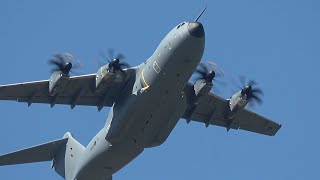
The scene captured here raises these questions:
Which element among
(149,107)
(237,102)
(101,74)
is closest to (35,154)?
Answer: (101,74)

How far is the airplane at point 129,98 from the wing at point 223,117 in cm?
5

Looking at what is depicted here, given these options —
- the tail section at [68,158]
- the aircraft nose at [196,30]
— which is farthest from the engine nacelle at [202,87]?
the tail section at [68,158]

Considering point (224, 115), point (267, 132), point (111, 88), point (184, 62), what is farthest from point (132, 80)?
point (267, 132)

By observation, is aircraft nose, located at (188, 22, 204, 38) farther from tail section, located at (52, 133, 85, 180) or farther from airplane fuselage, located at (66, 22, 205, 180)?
tail section, located at (52, 133, 85, 180)

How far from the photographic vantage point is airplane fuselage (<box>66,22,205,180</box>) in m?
24.0

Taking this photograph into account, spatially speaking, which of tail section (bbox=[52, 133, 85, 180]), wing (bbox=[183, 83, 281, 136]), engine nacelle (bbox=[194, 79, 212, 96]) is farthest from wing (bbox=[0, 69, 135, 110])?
wing (bbox=[183, 83, 281, 136])

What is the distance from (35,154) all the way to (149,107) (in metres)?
5.79

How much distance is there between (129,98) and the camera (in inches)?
998

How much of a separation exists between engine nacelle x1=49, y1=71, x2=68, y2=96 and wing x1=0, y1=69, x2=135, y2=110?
0.39 ft

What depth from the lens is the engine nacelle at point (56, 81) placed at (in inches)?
987

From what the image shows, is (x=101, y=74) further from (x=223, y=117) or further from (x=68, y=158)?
(x=223, y=117)

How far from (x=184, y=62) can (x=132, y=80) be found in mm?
2637

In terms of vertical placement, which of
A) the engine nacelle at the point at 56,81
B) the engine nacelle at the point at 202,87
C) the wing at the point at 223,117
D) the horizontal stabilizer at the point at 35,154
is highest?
the wing at the point at 223,117

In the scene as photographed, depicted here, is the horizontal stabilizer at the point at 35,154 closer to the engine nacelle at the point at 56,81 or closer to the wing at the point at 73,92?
the wing at the point at 73,92
